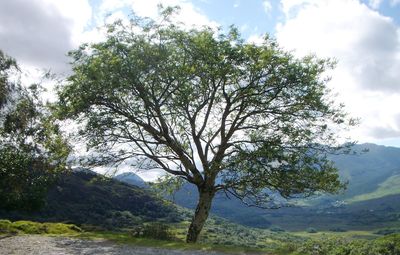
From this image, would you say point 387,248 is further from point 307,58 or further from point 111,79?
point 111,79

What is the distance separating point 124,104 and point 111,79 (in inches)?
134

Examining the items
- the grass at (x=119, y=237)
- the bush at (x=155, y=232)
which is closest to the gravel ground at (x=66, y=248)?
the grass at (x=119, y=237)

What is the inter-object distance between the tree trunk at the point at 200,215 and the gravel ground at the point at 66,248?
309 inches

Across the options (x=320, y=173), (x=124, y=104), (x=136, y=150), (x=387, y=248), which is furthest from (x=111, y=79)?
(x=387, y=248)

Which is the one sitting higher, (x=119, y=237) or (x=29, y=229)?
(x=29, y=229)

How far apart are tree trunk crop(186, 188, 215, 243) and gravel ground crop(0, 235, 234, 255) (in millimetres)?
7850

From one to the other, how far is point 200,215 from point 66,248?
12.2 meters

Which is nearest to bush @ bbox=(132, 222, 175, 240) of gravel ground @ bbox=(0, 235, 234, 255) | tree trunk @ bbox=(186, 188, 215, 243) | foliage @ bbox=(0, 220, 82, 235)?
tree trunk @ bbox=(186, 188, 215, 243)

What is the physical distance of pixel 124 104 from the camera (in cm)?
3256

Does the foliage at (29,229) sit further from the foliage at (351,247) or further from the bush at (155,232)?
the foliage at (351,247)

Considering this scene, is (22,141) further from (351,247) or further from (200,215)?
(351,247)

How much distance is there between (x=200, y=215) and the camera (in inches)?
1315

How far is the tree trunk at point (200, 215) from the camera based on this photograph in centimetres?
3272

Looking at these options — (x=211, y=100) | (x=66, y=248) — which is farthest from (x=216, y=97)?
(x=66, y=248)
